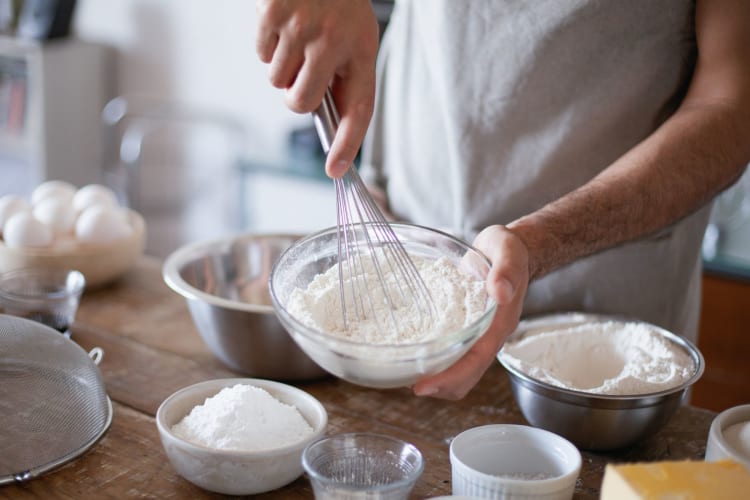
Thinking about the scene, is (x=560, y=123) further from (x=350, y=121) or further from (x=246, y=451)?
(x=246, y=451)

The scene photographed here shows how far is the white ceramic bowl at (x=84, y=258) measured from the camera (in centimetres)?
132

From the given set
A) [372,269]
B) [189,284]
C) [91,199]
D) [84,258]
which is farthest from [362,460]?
[91,199]

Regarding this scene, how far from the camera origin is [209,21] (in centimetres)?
299

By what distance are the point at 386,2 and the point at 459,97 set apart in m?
1.40

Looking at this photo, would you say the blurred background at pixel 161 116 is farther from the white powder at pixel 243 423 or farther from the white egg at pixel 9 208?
the white powder at pixel 243 423

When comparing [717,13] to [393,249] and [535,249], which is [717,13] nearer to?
[535,249]

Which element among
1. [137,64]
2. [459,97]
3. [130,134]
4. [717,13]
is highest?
[717,13]

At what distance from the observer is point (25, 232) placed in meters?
1.32

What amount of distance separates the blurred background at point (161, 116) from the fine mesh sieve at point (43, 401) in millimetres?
1735

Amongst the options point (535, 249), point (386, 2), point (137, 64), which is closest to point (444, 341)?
point (535, 249)

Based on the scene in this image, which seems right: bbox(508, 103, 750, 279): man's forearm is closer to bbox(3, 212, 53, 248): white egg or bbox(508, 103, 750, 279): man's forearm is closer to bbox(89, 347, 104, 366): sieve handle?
bbox(89, 347, 104, 366): sieve handle

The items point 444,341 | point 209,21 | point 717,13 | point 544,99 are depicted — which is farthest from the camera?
point 209,21

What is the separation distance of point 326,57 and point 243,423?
379 mm

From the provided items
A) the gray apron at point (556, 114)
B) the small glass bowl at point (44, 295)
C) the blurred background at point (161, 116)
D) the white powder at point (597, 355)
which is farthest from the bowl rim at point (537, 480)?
the blurred background at point (161, 116)
